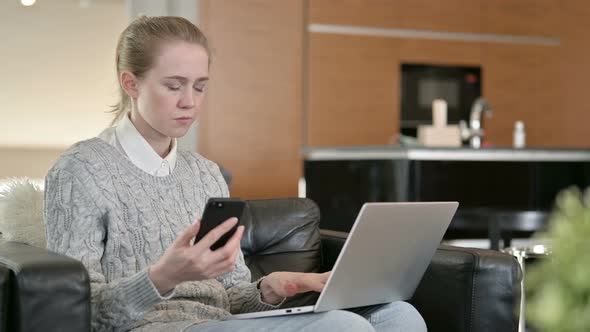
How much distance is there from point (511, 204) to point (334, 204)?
1126 millimetres

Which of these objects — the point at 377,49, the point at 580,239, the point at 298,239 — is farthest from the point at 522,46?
the point at 580,239

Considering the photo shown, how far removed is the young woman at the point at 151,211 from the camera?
5.31 ft

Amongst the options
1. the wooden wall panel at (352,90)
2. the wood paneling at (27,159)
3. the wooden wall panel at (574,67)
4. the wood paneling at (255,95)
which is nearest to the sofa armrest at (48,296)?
the wood paneling at (27,159)

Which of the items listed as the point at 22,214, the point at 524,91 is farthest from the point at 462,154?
the point at 22,214

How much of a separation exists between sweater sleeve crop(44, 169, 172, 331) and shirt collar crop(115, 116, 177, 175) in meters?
0.17

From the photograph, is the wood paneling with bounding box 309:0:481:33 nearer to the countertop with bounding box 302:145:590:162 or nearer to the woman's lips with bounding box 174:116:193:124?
the countertop with bounding box 302:145:590:162

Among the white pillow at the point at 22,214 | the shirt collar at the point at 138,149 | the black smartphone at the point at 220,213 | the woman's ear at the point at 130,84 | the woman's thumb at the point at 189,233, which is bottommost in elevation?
the white pillow at the point at 22,214

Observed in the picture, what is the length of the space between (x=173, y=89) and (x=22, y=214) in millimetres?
541

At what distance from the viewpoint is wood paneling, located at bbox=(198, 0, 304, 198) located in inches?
242

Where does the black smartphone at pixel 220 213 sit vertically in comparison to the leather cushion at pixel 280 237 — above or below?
above

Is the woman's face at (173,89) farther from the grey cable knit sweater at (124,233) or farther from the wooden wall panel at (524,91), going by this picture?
the wooden wall panel at (524,91)

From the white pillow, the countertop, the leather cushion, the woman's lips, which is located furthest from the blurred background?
the woman's lips

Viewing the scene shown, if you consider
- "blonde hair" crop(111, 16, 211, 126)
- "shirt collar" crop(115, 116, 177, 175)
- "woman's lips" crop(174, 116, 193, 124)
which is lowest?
"shirt collar" crop(115, 116, 177, 175)

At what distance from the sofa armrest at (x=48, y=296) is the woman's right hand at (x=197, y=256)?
16 cm
